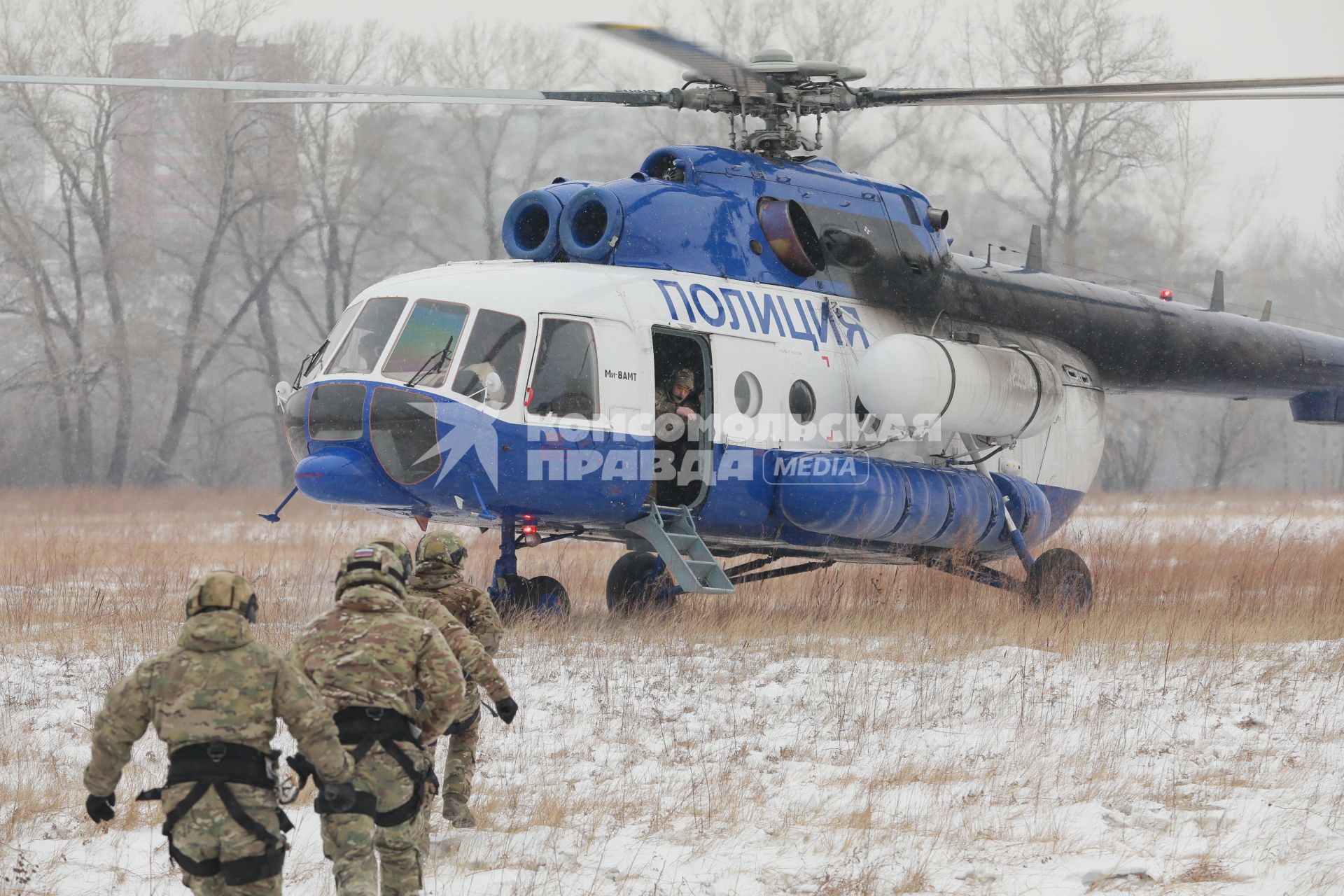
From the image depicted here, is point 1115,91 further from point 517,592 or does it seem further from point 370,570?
point 370,570

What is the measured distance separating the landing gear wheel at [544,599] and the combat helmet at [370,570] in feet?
18.4

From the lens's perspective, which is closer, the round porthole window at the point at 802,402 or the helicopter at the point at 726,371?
the helicopter at the point at 726,371

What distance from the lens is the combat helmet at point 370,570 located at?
205 inches

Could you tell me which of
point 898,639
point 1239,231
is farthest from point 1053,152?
point 898,639

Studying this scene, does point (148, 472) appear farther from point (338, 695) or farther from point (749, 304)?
point (338, 695)

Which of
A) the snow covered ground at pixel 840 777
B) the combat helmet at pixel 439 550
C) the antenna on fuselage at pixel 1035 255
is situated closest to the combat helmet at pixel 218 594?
the snow covered ground at pixel 840 777

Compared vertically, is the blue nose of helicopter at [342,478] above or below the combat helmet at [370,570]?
below

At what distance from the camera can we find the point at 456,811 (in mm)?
6258

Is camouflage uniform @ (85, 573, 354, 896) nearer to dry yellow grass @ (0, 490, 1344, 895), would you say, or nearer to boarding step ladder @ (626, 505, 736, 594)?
dry yellow grass @ (0, 490, 1344, 895)

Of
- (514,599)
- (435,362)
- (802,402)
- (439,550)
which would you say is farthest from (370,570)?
(802,402)

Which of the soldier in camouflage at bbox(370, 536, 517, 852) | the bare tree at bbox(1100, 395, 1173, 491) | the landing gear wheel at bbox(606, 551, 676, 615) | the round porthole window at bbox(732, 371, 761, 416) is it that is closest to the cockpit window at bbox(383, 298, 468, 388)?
the round porthole window at bbox(732, 371, 761, 416)

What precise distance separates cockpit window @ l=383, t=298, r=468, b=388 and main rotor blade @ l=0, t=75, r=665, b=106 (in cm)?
143

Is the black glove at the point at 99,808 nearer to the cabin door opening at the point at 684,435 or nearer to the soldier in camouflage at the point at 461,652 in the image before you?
the soldier in camouflage at the point at 461,652

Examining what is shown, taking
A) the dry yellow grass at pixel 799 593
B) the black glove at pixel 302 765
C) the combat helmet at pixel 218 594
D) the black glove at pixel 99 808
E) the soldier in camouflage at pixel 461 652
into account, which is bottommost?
the dry yellow grass at pixel 799 593
